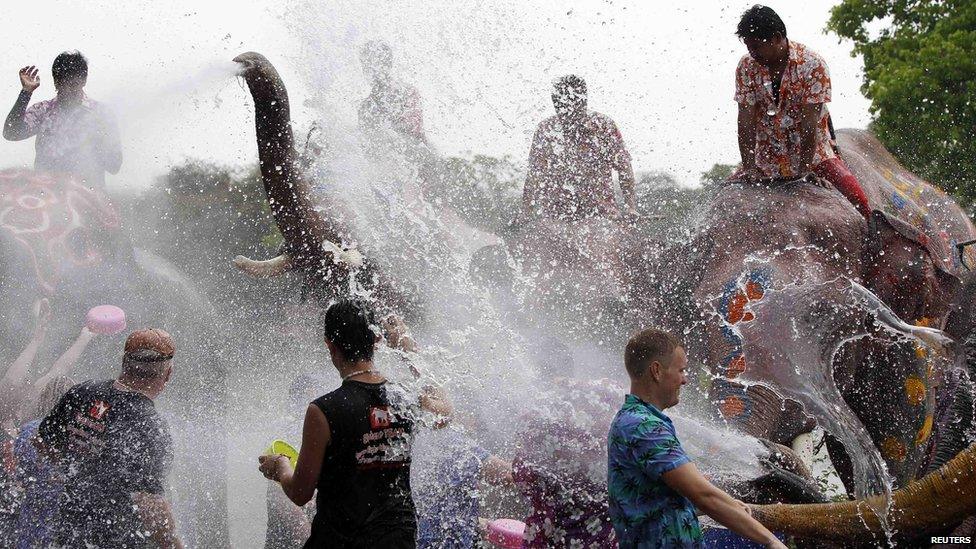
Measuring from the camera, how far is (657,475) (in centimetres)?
312

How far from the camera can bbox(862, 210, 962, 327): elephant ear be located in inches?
229

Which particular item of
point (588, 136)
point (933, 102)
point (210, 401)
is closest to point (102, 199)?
point (210, 401)

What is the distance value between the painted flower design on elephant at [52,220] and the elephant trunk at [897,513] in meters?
4.66

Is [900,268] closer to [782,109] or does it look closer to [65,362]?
[782,109]

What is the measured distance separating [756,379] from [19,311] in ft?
14.0

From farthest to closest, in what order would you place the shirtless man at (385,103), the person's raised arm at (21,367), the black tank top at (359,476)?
the shirtless man at (385,103) → the person's raised arm at (21,367) → the black tank top at (359,476)

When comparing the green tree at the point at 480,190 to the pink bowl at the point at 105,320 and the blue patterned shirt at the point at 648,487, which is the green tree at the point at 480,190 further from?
the blue patterned shirt at the point at 648,487

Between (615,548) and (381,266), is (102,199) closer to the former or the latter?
(381,266)

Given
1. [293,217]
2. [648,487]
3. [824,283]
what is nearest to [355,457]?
[648,487]

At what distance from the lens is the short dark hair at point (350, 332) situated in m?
3.55

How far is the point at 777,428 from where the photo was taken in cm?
511

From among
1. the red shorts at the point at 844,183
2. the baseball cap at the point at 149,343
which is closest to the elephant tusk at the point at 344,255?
the baseball cap at the point at 149,343

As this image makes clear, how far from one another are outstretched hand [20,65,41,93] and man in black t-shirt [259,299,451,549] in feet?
14.2

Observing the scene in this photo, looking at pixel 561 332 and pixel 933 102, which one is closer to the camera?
pixel 561 332
